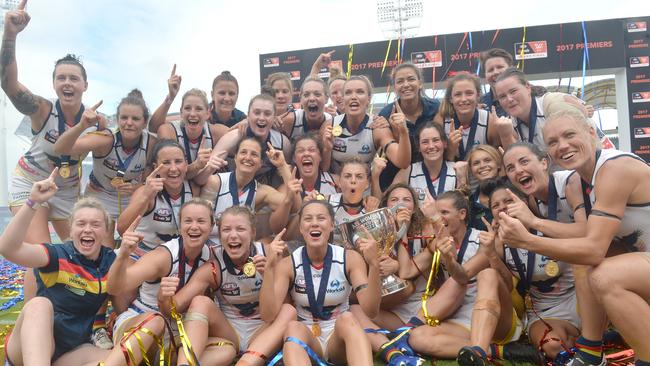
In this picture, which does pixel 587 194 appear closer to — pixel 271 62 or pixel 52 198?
pixel 52 198

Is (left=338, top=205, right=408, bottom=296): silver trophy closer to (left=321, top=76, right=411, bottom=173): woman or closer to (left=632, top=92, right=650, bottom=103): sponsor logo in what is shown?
(left=321, top=76, right=411, bottom=173): woman

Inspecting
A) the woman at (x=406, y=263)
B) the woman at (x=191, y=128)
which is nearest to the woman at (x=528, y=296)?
the woman at (x=406, y=263)

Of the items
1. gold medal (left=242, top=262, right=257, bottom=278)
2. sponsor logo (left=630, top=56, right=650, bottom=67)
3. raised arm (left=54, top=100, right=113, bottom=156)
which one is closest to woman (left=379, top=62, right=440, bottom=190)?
gold medal (left=242, top=262, right=257, bottom=278)

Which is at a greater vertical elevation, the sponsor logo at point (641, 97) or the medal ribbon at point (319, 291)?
the sponsor logo at point (641, 97)

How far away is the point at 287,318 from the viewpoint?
3.21 m

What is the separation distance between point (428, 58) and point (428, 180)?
1050 cm

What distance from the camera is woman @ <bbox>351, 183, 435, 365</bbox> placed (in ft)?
11.9

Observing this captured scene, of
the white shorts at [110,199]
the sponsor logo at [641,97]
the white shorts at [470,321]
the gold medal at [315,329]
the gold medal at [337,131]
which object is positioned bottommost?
the white shorts at [470,321]

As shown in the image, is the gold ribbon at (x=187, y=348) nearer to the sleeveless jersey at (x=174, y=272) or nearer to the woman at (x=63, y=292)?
the woman at (x=63, y=292)

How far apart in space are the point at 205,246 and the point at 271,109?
175 centimetres

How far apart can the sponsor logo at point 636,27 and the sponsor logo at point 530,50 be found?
2.41m

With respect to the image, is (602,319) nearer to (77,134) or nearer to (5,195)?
(77,134)

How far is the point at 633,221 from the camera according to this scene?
2682 mm

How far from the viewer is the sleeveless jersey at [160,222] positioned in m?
4.03
